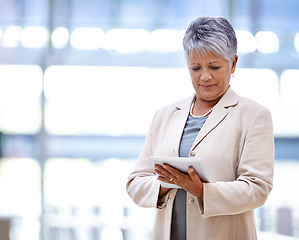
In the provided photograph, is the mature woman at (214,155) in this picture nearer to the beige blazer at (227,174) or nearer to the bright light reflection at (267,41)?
the beige blazer at (227,174)

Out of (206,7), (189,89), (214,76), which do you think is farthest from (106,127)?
(214,76)

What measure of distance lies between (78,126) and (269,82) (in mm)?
1724

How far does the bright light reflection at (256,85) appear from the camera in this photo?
4.09m

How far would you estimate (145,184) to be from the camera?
1768 millimetres

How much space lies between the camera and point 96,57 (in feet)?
14.0

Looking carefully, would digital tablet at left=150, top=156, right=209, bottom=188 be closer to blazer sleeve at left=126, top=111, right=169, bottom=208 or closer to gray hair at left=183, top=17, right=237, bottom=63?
blazer sleeve at left=126, top=111, right=169, bottom=208

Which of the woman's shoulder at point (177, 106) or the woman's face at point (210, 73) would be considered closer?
the woman's face at point (210, 73)

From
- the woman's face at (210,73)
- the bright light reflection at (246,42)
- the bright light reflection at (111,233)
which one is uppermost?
the bright light reflection at (246,42)

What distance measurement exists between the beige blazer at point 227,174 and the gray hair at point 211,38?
185 millimetres

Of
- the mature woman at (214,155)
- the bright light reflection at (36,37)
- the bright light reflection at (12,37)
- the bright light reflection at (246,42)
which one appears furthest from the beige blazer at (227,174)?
the bright light reflection at (12,37)

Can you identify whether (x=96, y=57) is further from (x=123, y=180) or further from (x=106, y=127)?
(x=123, y=180)

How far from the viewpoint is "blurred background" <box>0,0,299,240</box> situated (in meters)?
4.20

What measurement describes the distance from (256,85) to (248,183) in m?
2.65

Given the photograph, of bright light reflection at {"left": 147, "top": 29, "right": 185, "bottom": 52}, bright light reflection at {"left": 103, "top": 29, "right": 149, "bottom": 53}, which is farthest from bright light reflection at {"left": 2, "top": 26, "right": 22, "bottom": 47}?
bright light reflection at {"left": 147, "top": 29, "right": 185, "bottom": 52}
